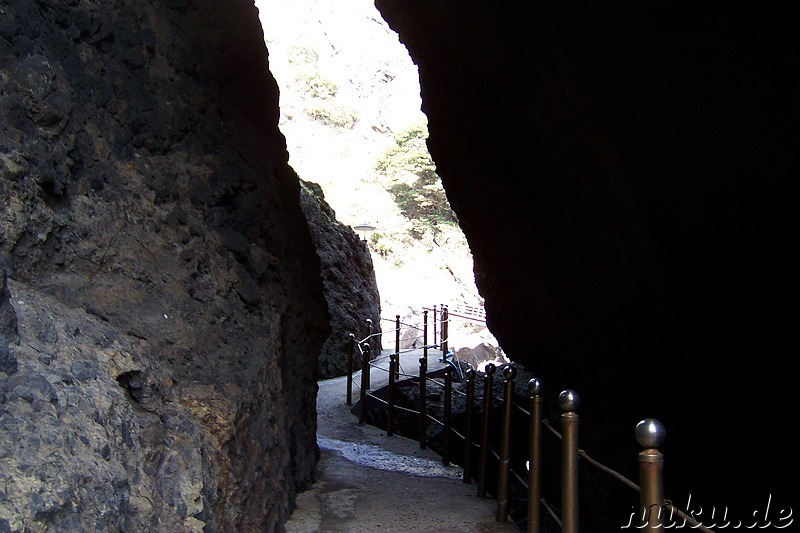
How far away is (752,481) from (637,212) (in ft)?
6.72

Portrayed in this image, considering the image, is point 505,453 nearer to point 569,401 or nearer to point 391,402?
point 569,401

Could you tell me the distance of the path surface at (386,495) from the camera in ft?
13.2

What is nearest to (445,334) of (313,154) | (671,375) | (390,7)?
(390,7)

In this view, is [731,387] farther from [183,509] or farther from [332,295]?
[332,295]

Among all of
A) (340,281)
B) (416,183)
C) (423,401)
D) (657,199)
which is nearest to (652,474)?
(657,199)

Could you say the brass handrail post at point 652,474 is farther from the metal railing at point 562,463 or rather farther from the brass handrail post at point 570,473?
the brass handrail post at point 570,473

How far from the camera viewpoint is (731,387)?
4.96 metres

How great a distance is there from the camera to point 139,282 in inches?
114

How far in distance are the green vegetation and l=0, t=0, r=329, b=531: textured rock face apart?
22979 millimetres

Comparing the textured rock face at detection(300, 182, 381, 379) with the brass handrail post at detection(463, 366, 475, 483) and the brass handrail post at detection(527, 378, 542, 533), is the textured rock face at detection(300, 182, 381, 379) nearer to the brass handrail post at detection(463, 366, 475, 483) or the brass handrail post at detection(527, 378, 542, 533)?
the brass handrail post at detection(463, 366, 475, 483)

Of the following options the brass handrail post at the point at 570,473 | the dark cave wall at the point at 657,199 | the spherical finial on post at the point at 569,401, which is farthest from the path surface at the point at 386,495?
the dark cave wall at the point at 657,199

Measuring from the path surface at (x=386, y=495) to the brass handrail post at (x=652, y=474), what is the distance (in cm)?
210

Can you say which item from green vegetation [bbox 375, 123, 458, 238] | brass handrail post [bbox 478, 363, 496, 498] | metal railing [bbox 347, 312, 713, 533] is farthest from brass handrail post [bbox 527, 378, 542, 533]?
green vegetation [bbox 375, 123, 458, 238]

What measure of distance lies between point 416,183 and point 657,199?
23.8 meters
